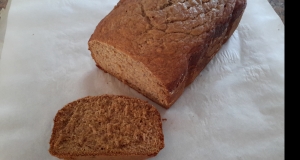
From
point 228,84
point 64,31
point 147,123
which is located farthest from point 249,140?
point 64,31

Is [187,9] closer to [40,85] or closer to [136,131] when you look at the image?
[136,131]

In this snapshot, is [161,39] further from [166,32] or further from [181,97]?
[181,97]

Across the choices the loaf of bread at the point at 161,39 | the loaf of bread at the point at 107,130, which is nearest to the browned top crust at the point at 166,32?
the loaf of bread at the point at 161,39

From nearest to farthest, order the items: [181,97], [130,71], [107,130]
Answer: [107,130] < [130,71] < [181,97]

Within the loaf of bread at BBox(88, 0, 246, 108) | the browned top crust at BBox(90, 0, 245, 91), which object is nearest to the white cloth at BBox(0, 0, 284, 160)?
the loaf of bread at BBox(88, 0, 246, 108)

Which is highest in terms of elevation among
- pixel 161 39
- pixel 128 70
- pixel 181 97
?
pixel 161 39

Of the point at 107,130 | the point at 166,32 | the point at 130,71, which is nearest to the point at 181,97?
the point at 130,71

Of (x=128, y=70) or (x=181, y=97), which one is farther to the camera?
(x=181, y=97)

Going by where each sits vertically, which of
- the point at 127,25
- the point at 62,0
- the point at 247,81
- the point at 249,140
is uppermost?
the point at 127,25
